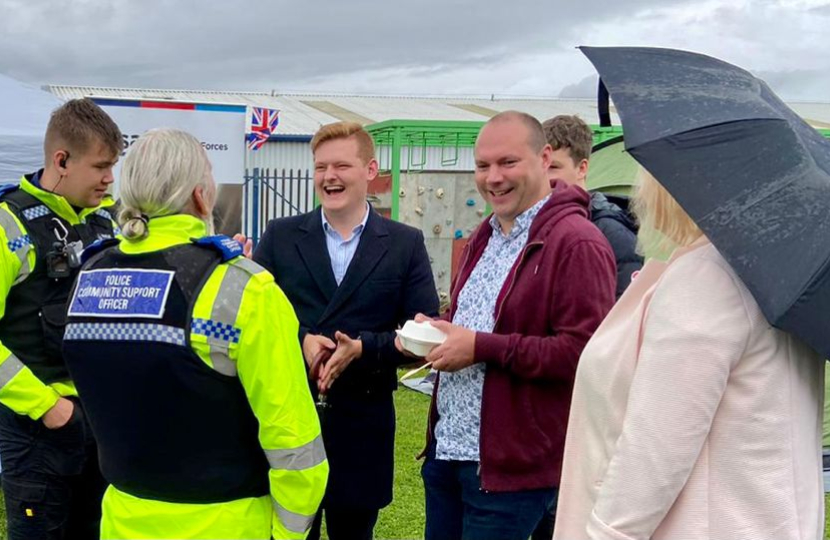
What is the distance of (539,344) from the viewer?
7.30ft

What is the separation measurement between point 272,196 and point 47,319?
1324cm

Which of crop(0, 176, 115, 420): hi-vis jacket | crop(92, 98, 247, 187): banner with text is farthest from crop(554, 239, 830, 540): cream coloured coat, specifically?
crop(92, 98, 247, 187): banner with text

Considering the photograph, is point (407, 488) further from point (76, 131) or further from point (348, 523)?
point (76, 131)

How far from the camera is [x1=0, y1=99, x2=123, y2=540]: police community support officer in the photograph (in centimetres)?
261

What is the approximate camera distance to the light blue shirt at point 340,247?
2824 mm

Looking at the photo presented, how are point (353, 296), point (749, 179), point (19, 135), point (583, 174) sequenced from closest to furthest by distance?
1. point (749, 179)
2. point (353, 296)
3. point (583, 174)
4. point (19, 135)

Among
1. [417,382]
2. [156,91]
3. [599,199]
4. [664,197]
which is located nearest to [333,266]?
[599,199]

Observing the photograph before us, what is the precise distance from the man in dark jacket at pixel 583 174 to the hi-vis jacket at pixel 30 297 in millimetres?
1994

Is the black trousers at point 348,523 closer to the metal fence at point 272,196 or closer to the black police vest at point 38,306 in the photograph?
the black police vest at point 38,306

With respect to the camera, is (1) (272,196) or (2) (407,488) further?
(1) (272,196)

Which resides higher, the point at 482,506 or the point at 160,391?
the point at 160,391

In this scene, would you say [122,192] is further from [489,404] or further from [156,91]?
[156,91]

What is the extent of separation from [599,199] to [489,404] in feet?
4.75

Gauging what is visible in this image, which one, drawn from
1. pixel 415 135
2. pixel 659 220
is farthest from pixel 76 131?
pixel 415 135
